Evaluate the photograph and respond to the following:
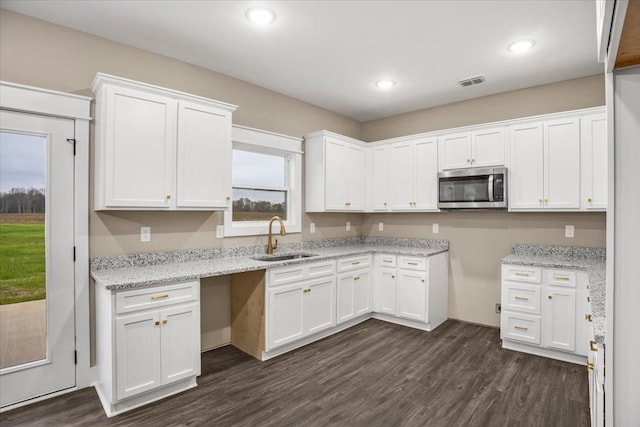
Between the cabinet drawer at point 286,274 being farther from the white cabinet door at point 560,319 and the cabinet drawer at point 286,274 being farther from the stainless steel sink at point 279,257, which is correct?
the white cabinet door at point 560,319

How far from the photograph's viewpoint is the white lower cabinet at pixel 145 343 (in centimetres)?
232

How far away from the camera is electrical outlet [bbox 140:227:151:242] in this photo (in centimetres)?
302

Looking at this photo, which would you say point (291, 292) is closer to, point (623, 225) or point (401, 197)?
point (401, 197)

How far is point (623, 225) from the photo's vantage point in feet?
4.09

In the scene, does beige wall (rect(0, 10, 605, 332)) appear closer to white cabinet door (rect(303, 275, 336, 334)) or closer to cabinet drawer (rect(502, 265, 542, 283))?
cabinet drawer (rect(502, 265, 542, 283))

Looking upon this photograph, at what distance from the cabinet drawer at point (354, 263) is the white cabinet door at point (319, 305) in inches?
8.0

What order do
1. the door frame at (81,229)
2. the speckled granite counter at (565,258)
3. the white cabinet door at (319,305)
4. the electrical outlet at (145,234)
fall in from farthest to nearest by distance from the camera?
the white cabinet door at (319,305) < the electrical outlet at (145,234) < the speckled granite counter at (565,258) < the door frame at (81,229)

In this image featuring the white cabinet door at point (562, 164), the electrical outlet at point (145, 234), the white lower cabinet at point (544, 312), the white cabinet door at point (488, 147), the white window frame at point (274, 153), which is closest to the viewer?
the electrical outlet at point (145, 234)

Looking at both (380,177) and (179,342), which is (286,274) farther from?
(380,177)

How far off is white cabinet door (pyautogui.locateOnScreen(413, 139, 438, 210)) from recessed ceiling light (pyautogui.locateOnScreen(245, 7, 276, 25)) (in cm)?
253

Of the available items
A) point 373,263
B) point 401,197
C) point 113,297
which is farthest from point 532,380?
point 113,297

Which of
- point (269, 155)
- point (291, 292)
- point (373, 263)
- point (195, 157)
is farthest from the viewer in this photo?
point (373, 263)

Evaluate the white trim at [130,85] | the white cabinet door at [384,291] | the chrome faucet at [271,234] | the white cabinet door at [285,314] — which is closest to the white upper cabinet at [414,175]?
the white cabinet door at [384,291]

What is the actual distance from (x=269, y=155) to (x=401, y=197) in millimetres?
1822
